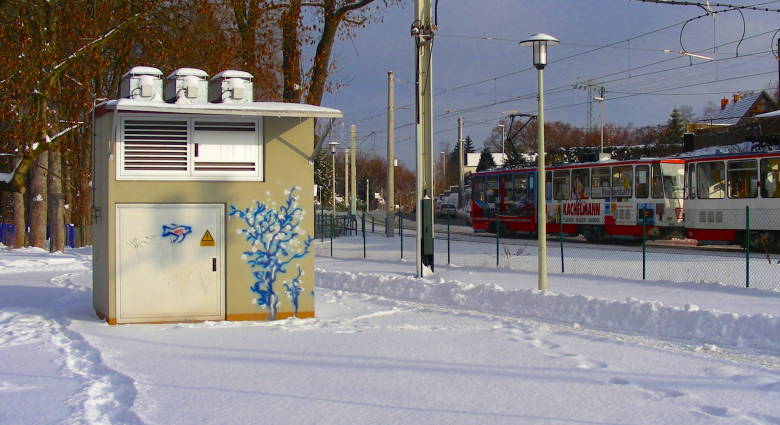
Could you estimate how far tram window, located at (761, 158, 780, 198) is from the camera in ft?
83.2

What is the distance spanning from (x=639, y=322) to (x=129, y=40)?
67.9 ft

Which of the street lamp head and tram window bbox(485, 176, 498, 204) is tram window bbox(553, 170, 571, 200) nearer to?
tram window bbox(485, 176, 498, 204)

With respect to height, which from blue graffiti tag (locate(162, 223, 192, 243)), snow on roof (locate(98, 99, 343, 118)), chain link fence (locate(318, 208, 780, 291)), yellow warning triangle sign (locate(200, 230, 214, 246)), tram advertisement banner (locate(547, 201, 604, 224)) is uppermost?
snow on roof (locate(98, 99, 343, 118))

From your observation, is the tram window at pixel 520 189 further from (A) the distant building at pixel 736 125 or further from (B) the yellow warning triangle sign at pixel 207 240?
(B) the yellow warning triangle sign at pixel 207 240

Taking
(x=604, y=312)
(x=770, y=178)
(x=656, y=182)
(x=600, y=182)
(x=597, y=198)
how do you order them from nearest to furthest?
(x=604, y=312)
(x=770, y=178)
(x=656, y=182)
(x=600, y=182)
(x=597, y=198)

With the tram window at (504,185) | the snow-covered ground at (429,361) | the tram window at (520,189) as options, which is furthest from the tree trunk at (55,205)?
the tram window at (520,189)

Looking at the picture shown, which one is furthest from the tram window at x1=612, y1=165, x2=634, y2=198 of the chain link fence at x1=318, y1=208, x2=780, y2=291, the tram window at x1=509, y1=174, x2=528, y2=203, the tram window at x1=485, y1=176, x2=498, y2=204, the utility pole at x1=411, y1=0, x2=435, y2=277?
the utility pole at x1=411, y1=0, x2=435, y2=277

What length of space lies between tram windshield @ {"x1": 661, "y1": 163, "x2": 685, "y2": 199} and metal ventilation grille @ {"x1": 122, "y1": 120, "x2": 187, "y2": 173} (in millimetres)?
21018

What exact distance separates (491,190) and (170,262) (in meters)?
→ 26.7

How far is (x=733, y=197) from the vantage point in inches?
1041

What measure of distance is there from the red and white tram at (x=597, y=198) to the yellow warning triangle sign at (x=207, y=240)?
17945 millimetres

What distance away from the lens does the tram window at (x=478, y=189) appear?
39.0 metres

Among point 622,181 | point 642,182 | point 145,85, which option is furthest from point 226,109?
point 622,181

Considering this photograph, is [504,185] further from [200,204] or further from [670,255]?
[200,204]
